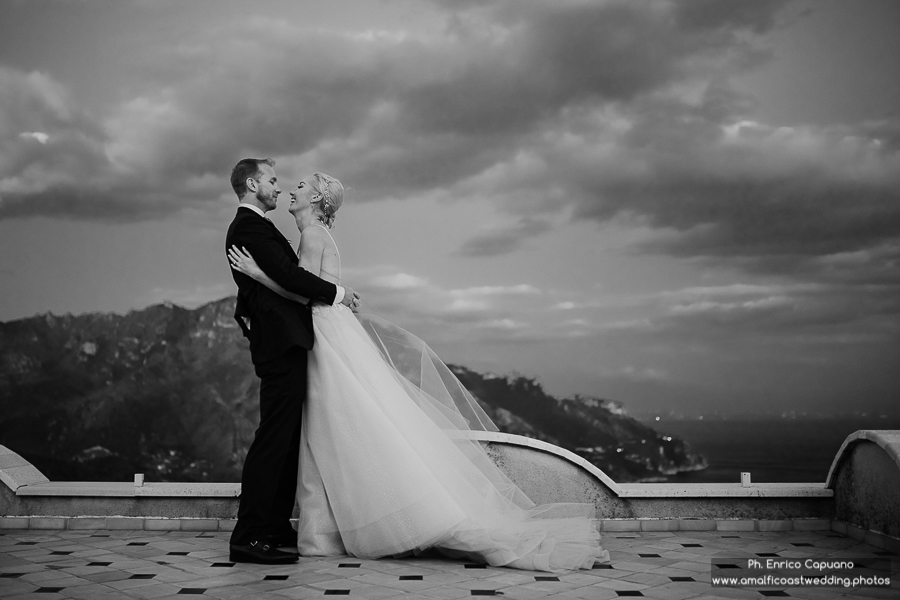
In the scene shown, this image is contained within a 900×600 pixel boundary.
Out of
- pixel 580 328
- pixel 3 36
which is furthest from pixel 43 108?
pixel 580 328

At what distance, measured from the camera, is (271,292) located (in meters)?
4.18

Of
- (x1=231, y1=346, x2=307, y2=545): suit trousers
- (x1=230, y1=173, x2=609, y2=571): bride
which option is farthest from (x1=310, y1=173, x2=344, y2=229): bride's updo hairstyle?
(x1=231, y1=346, x2=307, y2=545): suit trousers

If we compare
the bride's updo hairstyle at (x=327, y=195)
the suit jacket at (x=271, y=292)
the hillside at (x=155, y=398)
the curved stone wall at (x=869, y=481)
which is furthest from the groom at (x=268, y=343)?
the hillside at (x=155, y=398)

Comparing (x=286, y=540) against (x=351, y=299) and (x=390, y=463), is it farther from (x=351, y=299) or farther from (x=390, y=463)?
(x=351, y=299)

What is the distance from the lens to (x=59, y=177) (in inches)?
2010

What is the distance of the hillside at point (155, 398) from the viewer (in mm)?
59469

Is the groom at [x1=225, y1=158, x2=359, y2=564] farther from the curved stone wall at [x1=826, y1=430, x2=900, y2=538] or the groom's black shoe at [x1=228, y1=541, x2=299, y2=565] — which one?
the curved stone wall at [x1=826, y1=430, x2=900, y2=538]

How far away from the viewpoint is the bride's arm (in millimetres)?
4102

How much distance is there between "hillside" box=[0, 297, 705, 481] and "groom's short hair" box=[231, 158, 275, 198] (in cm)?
5424

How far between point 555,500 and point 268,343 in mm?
2210

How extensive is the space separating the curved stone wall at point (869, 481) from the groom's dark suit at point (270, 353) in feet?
11.0

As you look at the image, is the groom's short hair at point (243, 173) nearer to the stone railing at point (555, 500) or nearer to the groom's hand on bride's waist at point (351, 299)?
the groom's hand on bride's waist at point (351, 299)

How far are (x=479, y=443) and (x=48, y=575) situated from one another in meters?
2.51

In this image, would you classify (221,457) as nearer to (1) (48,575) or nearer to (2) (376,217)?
(2) (376,217)
